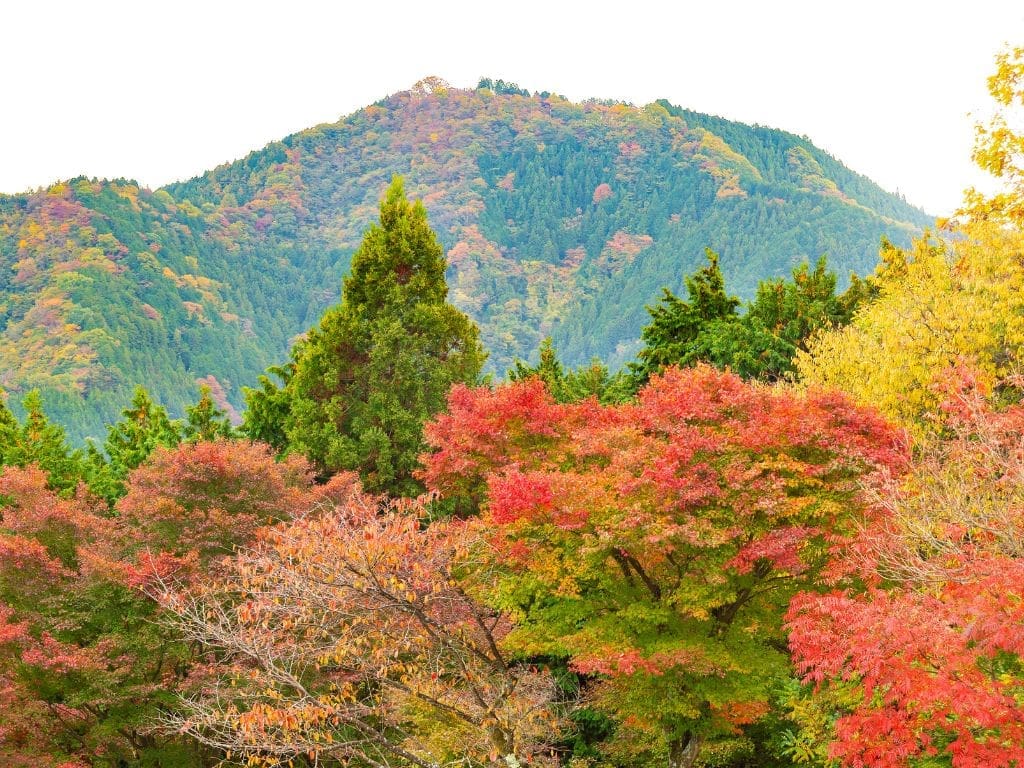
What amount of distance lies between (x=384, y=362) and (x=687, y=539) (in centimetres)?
1536

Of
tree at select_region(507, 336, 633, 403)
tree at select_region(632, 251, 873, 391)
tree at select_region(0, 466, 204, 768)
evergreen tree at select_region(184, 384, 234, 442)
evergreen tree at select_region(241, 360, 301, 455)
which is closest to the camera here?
tree at select_region(0, 466, 204, 768)

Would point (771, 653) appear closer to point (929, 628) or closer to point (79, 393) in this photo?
point (929, 628)

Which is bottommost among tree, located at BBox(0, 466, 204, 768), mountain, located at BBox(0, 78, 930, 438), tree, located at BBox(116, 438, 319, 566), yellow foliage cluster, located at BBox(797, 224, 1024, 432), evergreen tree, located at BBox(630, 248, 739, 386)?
tree, located at BBox(0, 466, 204, 768)

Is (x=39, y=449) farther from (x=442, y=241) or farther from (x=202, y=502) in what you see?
(x=442, y=241)

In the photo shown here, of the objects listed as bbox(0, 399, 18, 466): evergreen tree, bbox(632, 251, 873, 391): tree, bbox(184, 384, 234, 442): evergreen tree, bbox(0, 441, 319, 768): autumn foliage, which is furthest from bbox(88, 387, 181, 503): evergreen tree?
bbox(632, 251, 873, 391): tree

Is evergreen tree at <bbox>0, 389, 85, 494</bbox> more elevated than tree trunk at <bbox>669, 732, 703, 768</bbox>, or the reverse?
evergreen tree at <bbox>0, 389, 85, 494</bbox>

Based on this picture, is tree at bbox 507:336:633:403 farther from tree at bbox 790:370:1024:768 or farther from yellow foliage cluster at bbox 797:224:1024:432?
tree at bbox 790:370:1024:768

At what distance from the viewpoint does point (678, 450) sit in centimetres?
1148

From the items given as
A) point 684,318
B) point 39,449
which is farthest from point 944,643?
point 39,449

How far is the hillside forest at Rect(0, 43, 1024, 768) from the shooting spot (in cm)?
911

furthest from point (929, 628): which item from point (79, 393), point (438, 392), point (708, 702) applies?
point (79, 393)

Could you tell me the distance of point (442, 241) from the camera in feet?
563

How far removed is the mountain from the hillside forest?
84866 millimetres

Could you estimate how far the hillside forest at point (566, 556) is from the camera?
9109 mm
